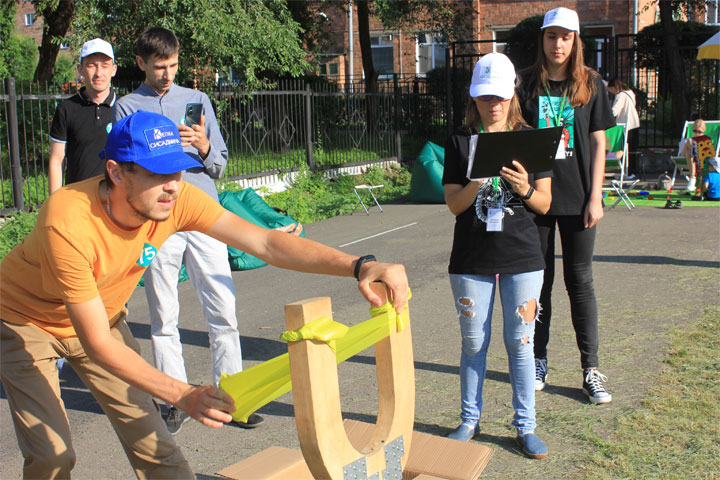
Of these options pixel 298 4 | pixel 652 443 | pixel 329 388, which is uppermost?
pixel 298 4

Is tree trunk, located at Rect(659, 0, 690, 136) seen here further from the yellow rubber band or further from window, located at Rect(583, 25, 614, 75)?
the yellow rubber band

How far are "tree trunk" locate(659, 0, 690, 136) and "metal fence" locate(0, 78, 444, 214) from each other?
6127 millimetres

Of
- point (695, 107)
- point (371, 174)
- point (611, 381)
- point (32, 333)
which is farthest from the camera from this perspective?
point (695, 107)

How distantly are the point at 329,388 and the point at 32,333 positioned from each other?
1347 millimetres

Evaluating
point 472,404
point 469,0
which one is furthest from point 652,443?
point 469,0

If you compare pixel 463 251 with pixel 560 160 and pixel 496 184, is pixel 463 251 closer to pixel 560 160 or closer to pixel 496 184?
pixel 496 184

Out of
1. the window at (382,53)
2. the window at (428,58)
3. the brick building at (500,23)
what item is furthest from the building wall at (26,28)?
the window at (428,58)

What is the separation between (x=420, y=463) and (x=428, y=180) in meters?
10.9

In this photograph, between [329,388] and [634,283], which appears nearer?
[329,388]

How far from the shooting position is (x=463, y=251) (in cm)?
385

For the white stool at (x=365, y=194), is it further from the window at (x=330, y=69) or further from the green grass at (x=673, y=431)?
the window at (x=330, y=69)

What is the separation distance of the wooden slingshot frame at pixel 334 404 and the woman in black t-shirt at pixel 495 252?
1.29m

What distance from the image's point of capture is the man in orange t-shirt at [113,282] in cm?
245

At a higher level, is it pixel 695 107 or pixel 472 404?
pixel 695 107
